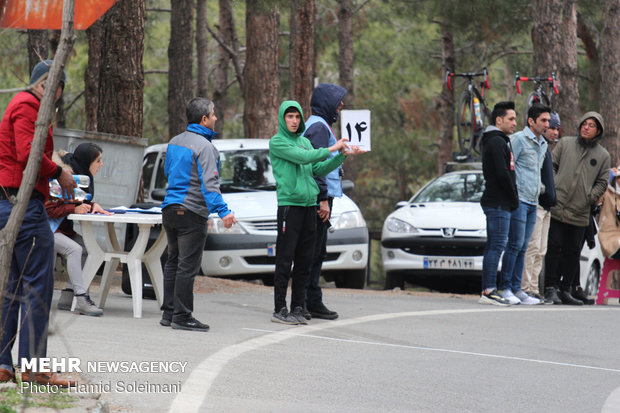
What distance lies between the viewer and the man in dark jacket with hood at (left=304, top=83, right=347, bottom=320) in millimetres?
8977

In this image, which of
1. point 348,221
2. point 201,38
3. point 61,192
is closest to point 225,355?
point 61,192

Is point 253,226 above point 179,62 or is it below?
below

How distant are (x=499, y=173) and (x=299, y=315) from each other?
9.85 ft

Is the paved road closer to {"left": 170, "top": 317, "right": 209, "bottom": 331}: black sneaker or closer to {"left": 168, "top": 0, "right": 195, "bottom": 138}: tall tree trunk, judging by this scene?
{"left": 170, "top": 317, "right": 209, "bottom": 331}: black sneaker

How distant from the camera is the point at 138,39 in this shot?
12.7m

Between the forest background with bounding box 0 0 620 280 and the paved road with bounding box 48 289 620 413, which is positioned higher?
the forest background with bounding box 0 0 620 280

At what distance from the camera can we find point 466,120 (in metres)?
17.7

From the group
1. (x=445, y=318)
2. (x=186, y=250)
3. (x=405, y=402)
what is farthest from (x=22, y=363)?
(x=445, y=318)

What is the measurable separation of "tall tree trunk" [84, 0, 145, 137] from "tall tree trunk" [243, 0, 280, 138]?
536 cm

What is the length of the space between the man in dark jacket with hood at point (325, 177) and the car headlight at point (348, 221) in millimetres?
3096

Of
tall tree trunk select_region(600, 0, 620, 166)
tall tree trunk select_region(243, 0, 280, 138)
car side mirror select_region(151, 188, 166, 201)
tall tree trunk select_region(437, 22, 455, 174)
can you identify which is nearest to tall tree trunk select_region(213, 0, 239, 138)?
tall tree trunk select_region(437, 22, 455, 174)

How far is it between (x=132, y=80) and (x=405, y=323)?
17.1 feet

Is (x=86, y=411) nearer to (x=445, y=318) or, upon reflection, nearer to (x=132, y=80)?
(x=445, y=318)

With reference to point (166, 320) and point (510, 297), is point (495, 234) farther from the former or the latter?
point (166, 320)
